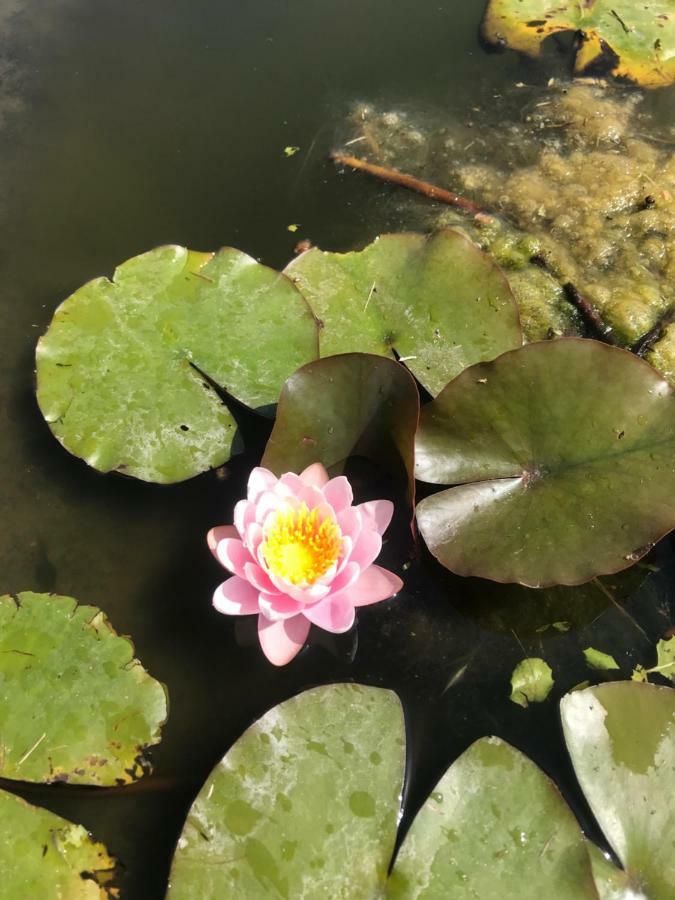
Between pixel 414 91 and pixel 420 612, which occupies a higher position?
pixel 414 91

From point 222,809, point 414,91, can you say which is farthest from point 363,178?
point 222,809

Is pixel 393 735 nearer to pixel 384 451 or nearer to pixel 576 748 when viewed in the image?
pixel 576 748

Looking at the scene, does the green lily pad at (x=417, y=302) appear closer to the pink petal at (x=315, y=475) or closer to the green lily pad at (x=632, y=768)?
the pink petal at (x=315, y=475)

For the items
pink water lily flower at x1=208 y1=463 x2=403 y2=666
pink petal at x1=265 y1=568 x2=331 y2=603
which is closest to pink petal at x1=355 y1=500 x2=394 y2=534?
pink water lily flower at x1=208 y1=463 x2=403 y2=666

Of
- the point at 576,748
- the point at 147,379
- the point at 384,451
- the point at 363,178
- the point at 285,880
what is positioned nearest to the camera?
the point at 285,880

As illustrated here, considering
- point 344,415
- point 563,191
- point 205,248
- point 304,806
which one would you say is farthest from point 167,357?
point 563,191

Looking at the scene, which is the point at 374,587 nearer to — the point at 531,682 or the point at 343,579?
the point at 343,579

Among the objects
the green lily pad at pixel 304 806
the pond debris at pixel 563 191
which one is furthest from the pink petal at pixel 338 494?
the pond debris at pixel 563 191
